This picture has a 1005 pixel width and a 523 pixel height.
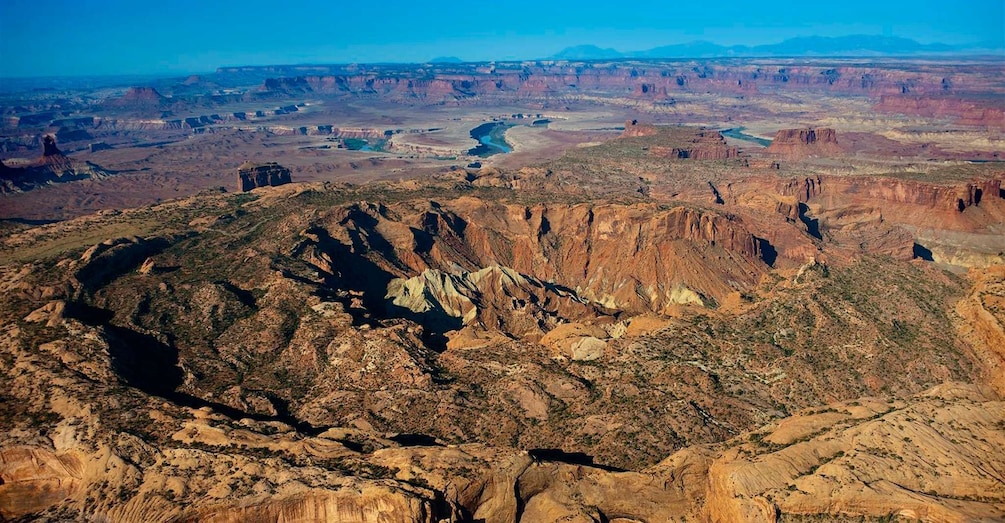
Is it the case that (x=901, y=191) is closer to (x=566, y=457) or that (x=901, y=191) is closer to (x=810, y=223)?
(x=810, y=223)

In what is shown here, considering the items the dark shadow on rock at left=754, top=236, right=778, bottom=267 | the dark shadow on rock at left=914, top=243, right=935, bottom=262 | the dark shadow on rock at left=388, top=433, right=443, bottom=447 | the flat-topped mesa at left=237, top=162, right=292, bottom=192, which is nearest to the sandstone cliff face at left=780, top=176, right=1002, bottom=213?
the dark shadow on rock at left=914, top=243, right=935, bottom=262

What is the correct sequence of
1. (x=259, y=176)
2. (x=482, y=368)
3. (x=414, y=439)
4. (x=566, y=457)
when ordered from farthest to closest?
(x=259, y=176)
(x=482, y=368)
(x=414, y=439)
(x=566, y=457)

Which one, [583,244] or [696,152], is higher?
[696,152]

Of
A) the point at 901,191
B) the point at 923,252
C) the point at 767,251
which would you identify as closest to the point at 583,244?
the point at 767,251

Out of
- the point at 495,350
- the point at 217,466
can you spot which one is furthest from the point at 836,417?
the point at 217,466

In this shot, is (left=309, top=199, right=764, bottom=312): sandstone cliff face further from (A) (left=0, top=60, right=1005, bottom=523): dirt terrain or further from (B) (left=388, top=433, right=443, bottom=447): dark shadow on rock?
(B) (left=388, top=433, right=443, bottom=447): dark shadow on rock

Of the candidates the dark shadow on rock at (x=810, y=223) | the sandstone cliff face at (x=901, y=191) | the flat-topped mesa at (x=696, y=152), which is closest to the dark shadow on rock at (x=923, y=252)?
the sandstone cliff face at (x=901, y=191)

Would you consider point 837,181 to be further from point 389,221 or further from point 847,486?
point 847,486

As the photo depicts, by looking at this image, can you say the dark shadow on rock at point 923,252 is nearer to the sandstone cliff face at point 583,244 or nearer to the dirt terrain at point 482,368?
the dirt terrain at point 482,368

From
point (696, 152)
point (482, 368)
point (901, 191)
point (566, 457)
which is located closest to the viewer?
point (566, 457)
